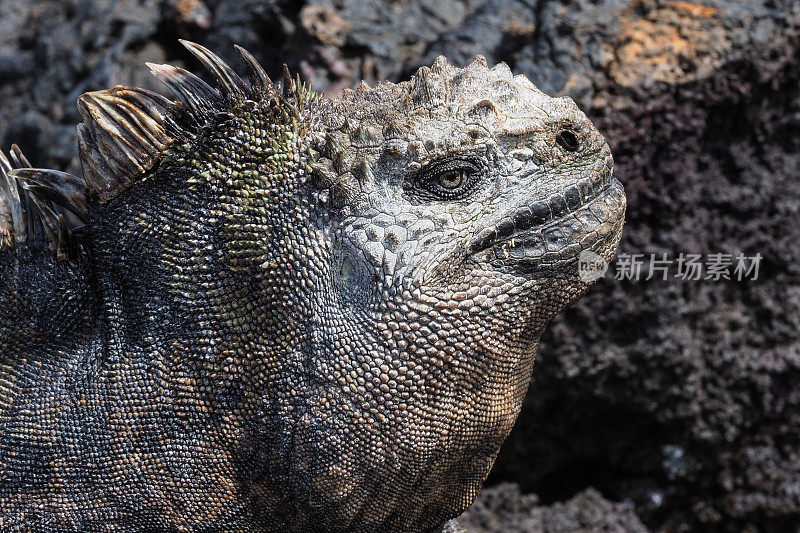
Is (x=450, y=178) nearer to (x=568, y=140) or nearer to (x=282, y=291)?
(x=568, y=140)

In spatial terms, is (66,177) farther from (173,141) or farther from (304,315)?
(304,315)

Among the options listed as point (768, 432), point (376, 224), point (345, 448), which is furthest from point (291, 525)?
point (768, 432)

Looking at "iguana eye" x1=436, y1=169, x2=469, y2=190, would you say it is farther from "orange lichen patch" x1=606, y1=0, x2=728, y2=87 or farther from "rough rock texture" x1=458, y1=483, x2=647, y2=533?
"rough rock texture" x1=458, y1=483, x2=647, y2=533

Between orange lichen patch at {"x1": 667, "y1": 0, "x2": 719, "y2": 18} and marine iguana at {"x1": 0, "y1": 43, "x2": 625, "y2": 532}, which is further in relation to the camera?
orange lichen patch at {"x1": 667, "y1": 0, "x2": 719, "y2": 18}

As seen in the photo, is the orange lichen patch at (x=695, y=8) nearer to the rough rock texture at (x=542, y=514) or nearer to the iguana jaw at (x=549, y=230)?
the iguana jaw at (x=549, y=230)

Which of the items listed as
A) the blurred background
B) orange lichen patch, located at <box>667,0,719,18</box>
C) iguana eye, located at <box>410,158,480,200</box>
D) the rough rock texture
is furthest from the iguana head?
the rough rock texture

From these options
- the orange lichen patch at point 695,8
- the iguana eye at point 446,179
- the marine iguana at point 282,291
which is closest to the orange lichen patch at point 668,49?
the orange lichen patch at point 695,8
